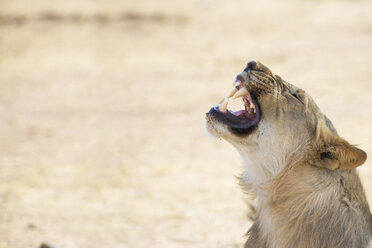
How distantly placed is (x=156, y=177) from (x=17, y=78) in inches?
262

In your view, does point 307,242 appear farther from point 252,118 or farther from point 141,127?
point 141,127

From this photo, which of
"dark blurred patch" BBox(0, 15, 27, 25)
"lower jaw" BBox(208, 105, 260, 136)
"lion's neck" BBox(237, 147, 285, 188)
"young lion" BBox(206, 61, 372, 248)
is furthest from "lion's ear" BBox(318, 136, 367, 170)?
"dark blurred patch" BBox(0, 15, 27, 25)

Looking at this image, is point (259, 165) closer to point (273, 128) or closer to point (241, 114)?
point (273, 128)

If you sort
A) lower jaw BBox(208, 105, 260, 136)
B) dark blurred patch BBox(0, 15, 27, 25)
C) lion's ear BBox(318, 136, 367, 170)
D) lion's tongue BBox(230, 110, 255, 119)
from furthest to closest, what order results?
1. dark blurred patch BBox(0, 15, 27, 25)
2. lion's tongue BBox(230, 110, 255, 119)
3. lower jaw BBox(208, 105, 260, 136)
4. lion's ear BBox(318, 136, 367, 170)

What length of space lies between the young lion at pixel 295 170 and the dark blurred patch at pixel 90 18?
1366 cm

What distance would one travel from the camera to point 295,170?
3844 mm

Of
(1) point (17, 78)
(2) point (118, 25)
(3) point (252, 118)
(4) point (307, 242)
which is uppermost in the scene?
(2) point (118, 25)

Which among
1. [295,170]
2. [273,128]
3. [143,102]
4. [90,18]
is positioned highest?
[90,18]

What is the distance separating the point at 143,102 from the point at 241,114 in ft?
26.3

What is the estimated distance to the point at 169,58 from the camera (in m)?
15.1

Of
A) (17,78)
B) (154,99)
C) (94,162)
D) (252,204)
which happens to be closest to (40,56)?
(17,78)

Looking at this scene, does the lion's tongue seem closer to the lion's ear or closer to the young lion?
the young lion

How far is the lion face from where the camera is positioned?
3793 millimetres

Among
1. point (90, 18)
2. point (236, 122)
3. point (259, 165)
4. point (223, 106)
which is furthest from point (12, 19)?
point (259, 165)
